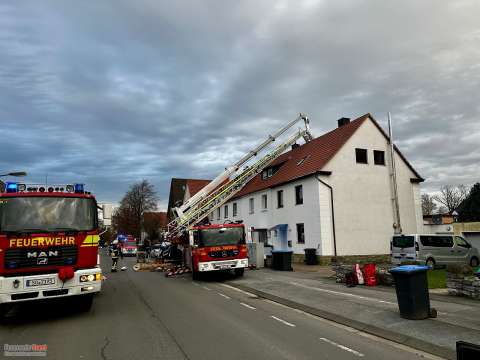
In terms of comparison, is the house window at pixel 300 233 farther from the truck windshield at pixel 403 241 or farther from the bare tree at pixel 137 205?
the bare tree at pixel 137 205

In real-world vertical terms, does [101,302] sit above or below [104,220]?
below

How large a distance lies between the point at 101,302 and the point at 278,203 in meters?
20.2

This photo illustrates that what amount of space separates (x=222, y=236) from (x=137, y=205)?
54.8 meters

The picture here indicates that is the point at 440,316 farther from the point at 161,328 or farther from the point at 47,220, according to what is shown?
the point at 47,220

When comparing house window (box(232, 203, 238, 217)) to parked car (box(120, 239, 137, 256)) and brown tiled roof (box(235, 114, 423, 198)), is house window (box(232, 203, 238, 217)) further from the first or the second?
parked car (box(120, 239, 137, 256))

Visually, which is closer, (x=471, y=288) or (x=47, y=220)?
(x=47, y=220)

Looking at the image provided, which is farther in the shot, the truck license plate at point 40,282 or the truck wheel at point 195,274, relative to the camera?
the truck wheel at point 195,274

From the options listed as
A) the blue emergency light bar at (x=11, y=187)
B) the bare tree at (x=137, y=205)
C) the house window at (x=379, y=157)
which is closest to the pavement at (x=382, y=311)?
the blue emergency light bar at (x=11, y=187)

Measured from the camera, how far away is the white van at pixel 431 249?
19.5 metres

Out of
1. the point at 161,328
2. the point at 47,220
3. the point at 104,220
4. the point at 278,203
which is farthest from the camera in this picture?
the point at 278,203

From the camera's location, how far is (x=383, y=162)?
27766 mm

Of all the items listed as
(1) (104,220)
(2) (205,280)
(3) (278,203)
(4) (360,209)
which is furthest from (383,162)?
(1) (104,220)

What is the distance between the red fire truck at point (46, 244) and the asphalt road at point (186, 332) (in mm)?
807

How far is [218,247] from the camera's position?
1736 centimetres
